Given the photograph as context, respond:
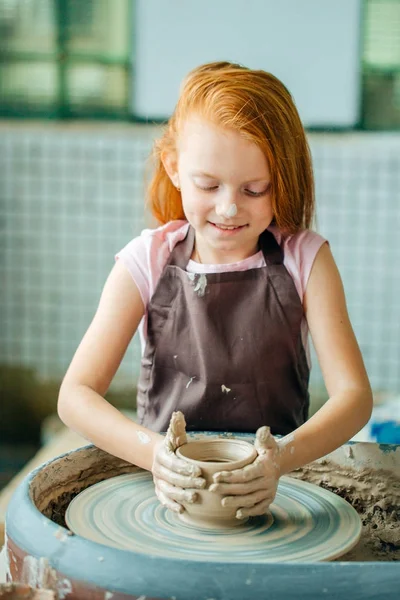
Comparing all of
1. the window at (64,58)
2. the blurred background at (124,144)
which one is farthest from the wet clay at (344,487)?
the window at (64,58)

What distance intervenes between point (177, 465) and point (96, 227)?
2.55m

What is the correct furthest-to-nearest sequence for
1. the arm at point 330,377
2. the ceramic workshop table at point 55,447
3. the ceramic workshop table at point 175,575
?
the ceramic workshop table at point 55,447
the arm at point 330,377
the ceramic workshop table at point 175,575

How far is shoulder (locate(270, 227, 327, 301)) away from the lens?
1614 mm

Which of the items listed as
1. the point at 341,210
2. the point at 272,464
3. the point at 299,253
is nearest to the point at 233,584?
the point at 272,464

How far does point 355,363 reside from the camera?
1527mm

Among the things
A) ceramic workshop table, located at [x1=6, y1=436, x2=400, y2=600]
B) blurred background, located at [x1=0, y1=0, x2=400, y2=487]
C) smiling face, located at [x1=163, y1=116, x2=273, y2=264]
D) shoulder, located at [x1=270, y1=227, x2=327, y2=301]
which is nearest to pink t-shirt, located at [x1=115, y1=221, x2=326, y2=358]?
shoulder, located at [x1=270, y1=227, x2=327, y2=301]

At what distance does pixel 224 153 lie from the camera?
1450 mm

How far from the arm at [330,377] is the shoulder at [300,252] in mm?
11

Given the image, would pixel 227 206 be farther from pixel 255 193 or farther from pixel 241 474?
pixel 241 474

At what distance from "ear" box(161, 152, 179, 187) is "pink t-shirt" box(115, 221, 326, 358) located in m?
0.14

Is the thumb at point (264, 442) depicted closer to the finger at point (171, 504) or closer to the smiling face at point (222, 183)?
the finger at point (171, 504)

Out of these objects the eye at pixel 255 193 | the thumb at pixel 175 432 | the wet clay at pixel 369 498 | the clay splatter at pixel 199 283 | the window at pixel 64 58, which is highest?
the window at pixel 64 58

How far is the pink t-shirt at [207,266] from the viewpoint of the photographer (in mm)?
1619

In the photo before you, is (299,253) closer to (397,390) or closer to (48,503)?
(48,503)
